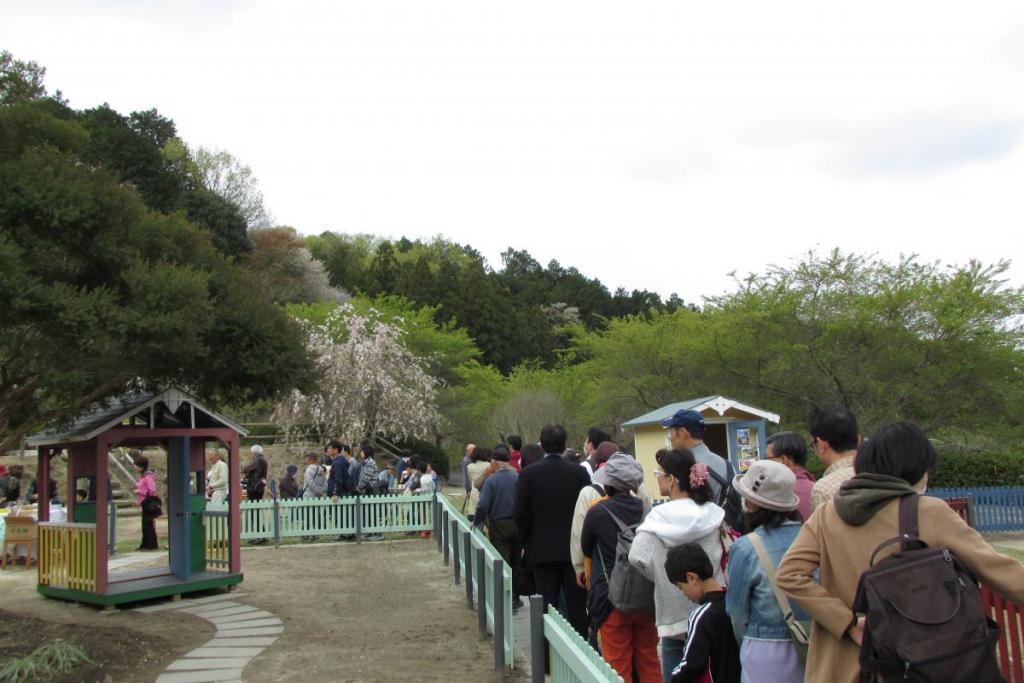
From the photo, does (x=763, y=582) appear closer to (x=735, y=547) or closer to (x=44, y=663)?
(x=735, y=547)

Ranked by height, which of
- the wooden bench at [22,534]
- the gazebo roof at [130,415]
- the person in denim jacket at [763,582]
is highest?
the gazebo roof at [130,415]

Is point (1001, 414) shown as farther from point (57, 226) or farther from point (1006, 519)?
point (57, 226)

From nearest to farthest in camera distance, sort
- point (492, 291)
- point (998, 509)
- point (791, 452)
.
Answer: point (791, 452)
point (998, 509)
point (492, 291)

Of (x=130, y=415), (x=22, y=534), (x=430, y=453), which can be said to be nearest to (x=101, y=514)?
(x=130, y=415)

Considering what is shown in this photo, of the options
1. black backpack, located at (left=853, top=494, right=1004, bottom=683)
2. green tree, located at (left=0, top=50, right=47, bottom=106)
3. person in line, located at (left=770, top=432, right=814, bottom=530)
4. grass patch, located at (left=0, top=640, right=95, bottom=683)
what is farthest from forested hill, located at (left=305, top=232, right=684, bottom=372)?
black backpack, located at (left=853, top=494, right=1004, bottom=683)

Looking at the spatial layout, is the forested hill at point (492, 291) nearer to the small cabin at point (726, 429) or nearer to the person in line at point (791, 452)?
the small cabin at point (726, 429)

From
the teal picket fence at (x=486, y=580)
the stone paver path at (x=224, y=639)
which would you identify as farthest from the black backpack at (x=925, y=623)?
the stone paver path at (x=224, y=639)

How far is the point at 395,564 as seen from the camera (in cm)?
1419

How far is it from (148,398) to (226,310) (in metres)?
2.28

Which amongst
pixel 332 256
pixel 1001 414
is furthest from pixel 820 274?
pixel 332 256

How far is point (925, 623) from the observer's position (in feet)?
8.88

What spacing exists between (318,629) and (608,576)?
5.17 metres

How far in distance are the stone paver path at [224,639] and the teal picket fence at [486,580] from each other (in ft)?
6.97

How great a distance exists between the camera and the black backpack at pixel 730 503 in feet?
17.1
